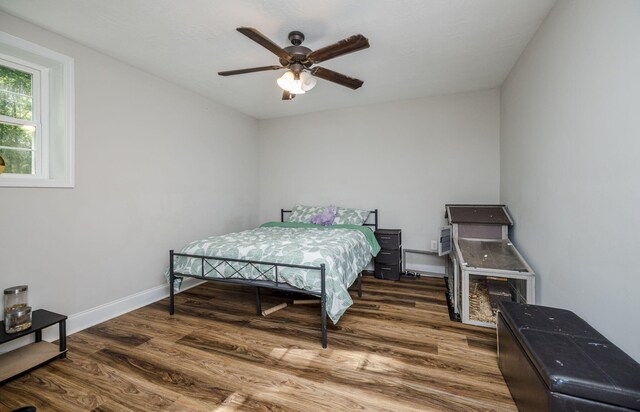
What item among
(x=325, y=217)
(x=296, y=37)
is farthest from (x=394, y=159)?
(x=296, y=37)

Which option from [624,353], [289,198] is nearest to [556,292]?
[624,353]

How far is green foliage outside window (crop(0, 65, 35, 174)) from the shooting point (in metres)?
2.21

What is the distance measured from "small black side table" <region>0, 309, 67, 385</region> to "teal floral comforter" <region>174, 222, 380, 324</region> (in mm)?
1001

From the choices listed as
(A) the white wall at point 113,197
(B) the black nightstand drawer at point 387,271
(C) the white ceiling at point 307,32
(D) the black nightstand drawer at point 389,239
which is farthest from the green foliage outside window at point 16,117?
(B) the black nightstand drawer at point 387,271

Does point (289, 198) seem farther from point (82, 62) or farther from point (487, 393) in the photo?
point (487, 393)

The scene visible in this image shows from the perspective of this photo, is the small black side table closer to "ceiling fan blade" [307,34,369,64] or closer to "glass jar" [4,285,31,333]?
"glass jar" [4,285,31,333]

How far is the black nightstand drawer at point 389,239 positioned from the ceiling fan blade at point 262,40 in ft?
8.78

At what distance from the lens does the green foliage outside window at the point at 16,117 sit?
221 cm

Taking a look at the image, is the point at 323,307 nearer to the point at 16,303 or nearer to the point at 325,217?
the point at 325,217

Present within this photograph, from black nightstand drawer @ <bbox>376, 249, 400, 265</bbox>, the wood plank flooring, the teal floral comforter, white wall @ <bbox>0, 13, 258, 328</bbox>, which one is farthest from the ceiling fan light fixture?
black nightstand drawer @ <bbox>376, 249, 400, 265</bbox>

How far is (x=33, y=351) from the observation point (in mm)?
2066

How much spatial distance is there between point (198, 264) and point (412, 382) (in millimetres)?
2209

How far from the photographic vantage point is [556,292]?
6.52 ft

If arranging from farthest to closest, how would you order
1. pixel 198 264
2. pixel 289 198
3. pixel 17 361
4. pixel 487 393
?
pixel 289 198
pixel 198 264
pixel 17 361
pixel 487 393
